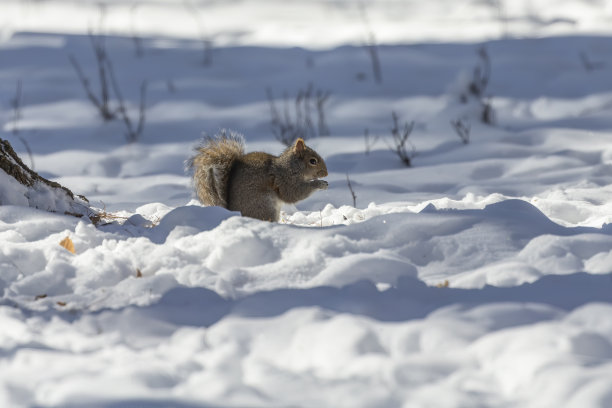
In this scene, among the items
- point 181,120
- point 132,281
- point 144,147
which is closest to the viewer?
point 132,281

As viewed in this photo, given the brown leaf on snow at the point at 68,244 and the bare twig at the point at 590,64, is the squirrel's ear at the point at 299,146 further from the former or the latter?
the bare twig at the point at 590,64

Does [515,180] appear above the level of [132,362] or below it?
above

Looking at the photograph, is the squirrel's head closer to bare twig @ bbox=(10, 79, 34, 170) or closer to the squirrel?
the squirrel

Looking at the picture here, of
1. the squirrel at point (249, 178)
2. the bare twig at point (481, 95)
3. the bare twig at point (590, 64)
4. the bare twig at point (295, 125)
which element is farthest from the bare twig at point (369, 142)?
the bare twig at point (590, 64)

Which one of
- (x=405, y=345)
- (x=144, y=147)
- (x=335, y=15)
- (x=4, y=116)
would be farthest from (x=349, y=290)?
(x=335, y=15)

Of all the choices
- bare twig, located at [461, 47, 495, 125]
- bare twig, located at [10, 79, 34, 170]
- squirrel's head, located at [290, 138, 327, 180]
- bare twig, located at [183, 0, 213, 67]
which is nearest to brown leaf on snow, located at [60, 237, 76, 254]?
squirrel's head, located at [290, 138, 327, 180]

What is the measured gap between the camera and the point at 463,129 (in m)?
6.27

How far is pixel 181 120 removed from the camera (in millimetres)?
6949

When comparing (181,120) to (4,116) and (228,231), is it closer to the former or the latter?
(4,116)

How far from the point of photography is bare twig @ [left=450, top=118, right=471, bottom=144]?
5.94m

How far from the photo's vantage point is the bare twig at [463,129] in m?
5.94

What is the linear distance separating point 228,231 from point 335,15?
9229 millimetres

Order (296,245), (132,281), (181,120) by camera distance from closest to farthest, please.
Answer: (132,281) < (296,245) < (181,120)

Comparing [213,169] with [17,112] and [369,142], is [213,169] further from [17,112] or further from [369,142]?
[17,112]
